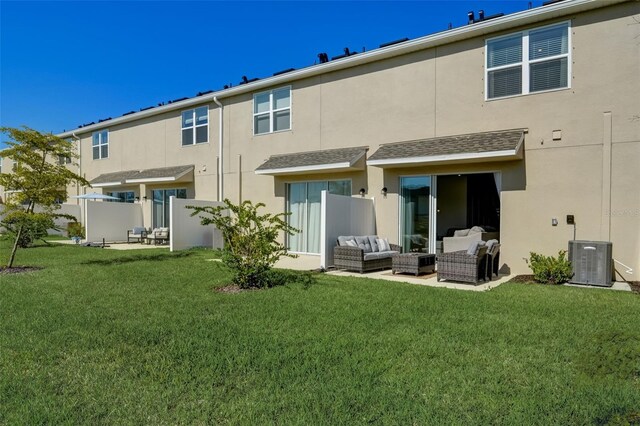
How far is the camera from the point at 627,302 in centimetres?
710

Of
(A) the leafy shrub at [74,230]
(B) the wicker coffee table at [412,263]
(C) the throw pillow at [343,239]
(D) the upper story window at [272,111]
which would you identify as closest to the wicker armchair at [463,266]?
(B) the wicker coffee table at [412,263]

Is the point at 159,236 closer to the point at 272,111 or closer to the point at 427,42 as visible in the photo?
the point at 272,111

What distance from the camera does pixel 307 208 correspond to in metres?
14.9

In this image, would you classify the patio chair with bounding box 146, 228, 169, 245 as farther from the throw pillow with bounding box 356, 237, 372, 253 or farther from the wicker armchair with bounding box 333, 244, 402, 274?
the throw pillow with bounding box 356, 237, 372, 253

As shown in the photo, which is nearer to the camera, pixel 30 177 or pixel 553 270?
pixel 553 270

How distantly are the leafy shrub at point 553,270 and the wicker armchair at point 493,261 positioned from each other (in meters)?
0.93

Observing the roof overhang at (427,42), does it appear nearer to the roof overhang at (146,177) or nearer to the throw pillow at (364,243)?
the roof overhang at (146,177)

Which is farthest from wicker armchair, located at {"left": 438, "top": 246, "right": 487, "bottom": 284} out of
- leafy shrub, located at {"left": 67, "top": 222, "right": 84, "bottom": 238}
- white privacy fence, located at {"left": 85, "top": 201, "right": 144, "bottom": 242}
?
leafy shrub, located at {"left": 67, "top": 222, "right": 84, "bottom": 238}

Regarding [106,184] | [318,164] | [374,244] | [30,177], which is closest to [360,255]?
[374,244]

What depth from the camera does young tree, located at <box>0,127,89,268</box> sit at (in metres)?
11.1

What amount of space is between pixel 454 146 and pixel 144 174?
50.7 ft

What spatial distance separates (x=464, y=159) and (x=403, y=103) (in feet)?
10.5

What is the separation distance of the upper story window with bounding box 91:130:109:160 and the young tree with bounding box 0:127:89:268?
1238cm

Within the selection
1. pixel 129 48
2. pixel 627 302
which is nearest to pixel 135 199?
pixel 129 48
